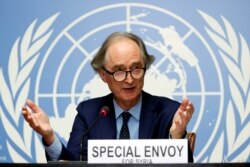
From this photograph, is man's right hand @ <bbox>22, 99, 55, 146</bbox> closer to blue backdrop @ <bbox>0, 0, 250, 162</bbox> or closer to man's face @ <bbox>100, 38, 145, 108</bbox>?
man's face @ <bbox>100, 38, 145, 108</bbox>

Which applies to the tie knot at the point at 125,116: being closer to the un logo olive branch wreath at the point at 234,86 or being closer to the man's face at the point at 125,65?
the man's face at the point at 125,65

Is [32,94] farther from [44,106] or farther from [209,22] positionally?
[209,22]

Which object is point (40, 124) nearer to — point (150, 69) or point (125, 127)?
point (125, 127)

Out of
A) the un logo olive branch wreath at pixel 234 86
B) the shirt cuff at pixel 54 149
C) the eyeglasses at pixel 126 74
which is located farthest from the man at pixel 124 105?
the un logo olive branch wreath at pixel 234 86

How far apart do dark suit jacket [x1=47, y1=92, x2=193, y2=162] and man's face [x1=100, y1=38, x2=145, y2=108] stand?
0.10m

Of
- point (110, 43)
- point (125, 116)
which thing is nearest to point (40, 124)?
point (125, 116)

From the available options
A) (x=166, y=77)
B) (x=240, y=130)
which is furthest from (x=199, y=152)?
(x=166, y=77)

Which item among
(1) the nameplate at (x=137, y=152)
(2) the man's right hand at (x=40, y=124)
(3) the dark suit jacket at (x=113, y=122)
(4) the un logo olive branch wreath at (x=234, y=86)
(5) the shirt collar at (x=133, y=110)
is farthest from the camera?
(4) the un logo olive branch wreath at (x=234, y=86)

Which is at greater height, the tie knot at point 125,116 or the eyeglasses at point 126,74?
the eyeglasses at point 126,74

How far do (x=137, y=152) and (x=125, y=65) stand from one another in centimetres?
104

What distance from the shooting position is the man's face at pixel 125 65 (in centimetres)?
286

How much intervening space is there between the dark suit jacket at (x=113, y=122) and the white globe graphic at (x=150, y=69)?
83 centimetres

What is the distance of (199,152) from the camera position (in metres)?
3.78

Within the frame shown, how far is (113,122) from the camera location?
2.86 meters
